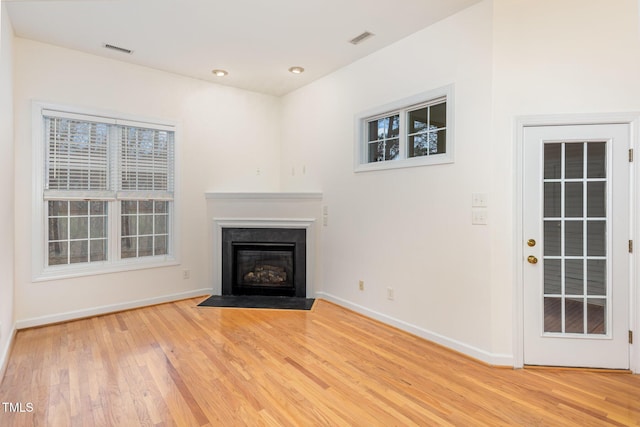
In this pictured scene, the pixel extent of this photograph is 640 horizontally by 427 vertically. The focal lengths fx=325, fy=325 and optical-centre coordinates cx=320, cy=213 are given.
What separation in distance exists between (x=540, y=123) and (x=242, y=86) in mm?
3855

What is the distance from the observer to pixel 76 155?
12.3 feet

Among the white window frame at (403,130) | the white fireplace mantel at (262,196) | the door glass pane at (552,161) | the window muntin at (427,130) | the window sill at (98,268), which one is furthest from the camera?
the white fireplace mantel at (262,196)

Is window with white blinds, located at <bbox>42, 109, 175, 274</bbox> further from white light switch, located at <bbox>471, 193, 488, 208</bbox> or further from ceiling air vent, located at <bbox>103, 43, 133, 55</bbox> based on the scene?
white light switch, located at <bbox>471, 193, 488, 208</bbox>

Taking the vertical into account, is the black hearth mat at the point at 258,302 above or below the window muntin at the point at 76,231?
below

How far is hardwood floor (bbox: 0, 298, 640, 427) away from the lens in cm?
202

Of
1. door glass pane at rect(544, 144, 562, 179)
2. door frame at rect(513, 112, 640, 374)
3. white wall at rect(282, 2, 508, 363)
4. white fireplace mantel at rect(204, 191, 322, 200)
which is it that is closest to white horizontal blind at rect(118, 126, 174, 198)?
white fireplace mantel at rect(204, 191, 322, 200)

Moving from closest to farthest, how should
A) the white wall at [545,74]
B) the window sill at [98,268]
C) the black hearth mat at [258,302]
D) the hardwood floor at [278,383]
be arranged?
1. the hardwood floor at [278,383]
2. the white wall at [545,74]
3. the window sill at [98,268]
4. the black hearth mat at [258,302]

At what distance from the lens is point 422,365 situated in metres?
2.68

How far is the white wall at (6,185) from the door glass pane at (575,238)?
435cm

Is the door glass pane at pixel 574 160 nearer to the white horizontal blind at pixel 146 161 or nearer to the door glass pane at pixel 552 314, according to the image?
the door glass pane at pixel 552 314

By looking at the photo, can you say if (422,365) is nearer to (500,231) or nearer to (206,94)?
(500,231)

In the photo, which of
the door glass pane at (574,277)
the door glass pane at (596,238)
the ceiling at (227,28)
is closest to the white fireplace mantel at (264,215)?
the ceiling at (227,28)

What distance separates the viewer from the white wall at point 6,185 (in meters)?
2.54

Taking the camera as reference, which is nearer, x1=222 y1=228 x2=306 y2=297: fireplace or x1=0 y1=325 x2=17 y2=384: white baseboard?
x1=0 y1=325 x2=17 y2=384: white baseboard
